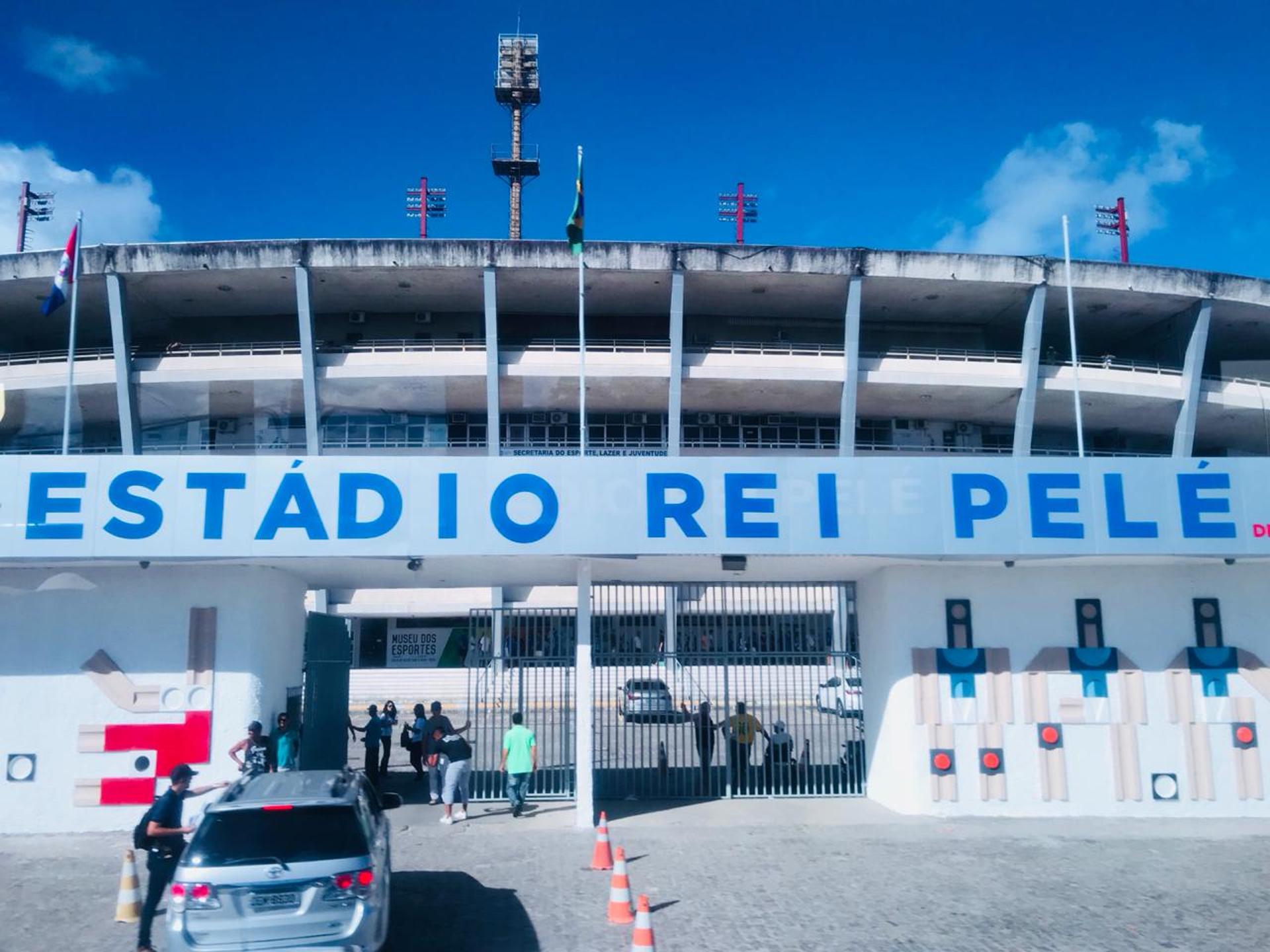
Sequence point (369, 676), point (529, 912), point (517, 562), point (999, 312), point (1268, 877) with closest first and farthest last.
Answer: point (529, 912) → point (1268, 877) → point (517, 562) → point (999, 312) → point (369, 676)

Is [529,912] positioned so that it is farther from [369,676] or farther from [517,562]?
[369,676]

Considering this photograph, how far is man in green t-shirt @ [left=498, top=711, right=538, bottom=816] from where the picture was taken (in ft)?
46.3

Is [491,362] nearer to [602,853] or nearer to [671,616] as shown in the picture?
[671,616]

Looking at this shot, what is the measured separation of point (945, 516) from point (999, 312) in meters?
24.3

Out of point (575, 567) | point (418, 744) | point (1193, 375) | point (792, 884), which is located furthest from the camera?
point (1193, 375)

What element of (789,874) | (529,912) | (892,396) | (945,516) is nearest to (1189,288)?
(892,396)

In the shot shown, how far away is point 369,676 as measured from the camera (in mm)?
39844

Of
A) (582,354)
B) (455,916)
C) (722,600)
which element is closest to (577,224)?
(582,354)

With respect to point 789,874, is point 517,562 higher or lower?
higher

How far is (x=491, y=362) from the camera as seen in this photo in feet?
104

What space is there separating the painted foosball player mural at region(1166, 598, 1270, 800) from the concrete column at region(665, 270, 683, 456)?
19.5 meters

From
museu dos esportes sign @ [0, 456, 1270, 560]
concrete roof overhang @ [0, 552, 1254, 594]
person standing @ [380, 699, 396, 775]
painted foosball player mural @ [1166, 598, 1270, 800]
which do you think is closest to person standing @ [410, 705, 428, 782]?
person standing @ [380, 699, 396, 775]

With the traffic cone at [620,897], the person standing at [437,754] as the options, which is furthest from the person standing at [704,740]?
the traffic cone at [620,897]

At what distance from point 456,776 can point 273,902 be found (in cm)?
727
